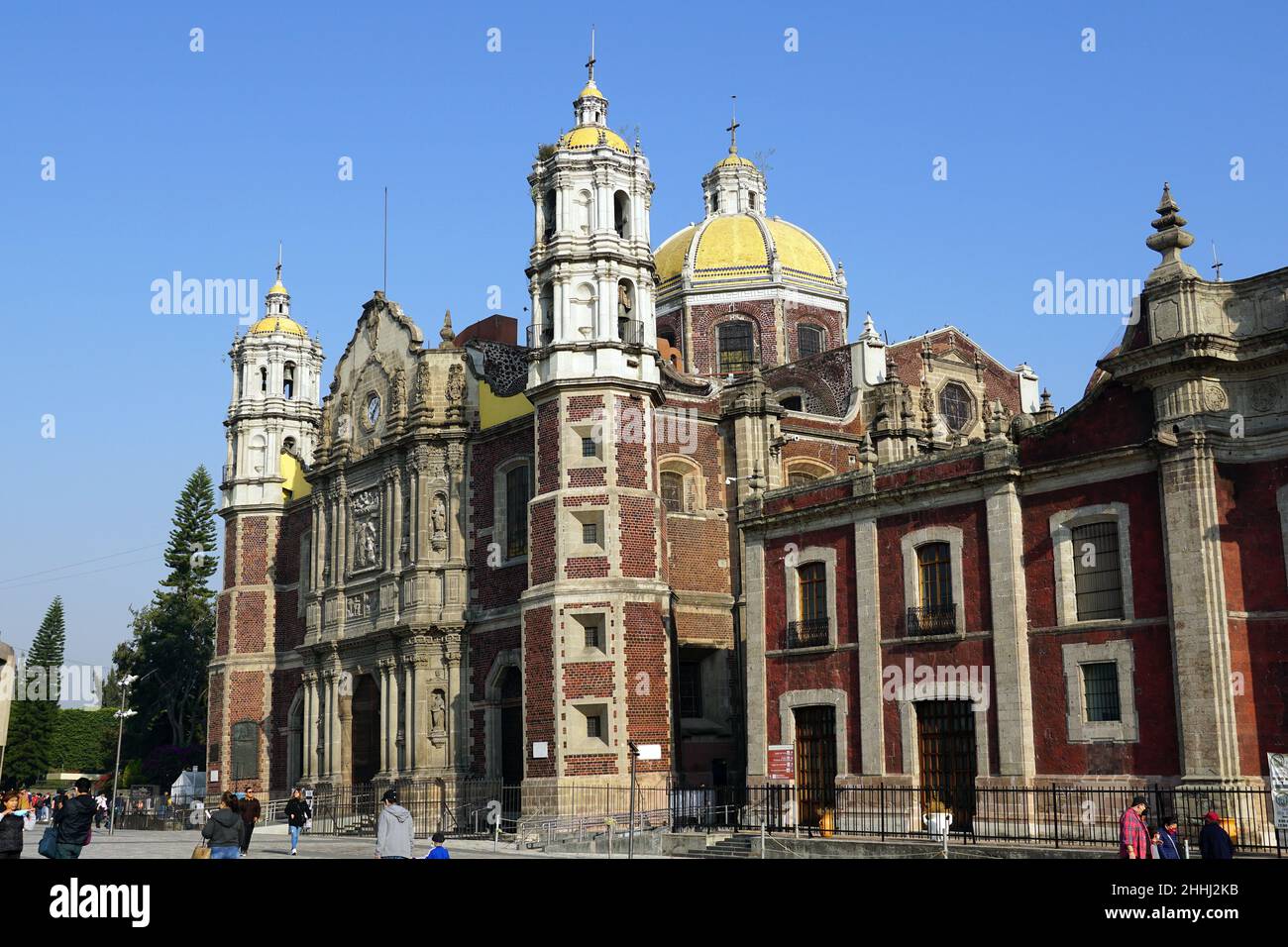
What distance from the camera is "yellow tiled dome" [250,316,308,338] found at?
2293 inches

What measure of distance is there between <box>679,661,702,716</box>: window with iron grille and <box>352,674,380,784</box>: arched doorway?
38.0 ft

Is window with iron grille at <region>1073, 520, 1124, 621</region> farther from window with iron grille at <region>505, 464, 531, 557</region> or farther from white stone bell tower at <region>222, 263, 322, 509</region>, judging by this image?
white stone bell tower at <region>222, 263, 322, 509</region>

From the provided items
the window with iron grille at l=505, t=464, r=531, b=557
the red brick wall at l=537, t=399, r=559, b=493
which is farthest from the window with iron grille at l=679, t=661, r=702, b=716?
the red brick wall at l=537, t=399, r=559, b=493

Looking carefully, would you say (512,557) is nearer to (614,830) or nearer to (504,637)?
(504,637)

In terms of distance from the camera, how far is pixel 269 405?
2258 inches

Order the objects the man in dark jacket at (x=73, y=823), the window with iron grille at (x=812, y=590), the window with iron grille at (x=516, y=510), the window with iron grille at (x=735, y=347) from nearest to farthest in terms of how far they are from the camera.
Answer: the man in dark jacket at (x=73, y=823)
the window with iron grille at (x=812, y=590)
the window with iron grille at (x=516, y=510)
the window with iron grille at (x=735, y=347)

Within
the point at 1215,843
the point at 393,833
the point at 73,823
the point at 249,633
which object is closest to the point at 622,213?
the point at 249,633

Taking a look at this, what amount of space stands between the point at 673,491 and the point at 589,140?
10.8m

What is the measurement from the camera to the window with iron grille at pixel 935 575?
30.0 m

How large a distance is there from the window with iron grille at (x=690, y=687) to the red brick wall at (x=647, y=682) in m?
2.89

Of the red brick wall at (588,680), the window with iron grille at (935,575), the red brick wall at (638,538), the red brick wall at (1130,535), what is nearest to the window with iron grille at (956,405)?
the red brick wall at (638,538)

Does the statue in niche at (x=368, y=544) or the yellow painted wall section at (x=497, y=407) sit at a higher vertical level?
the yellow painted wall section at (x=497, y=407)

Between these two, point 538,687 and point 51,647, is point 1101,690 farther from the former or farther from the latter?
point 51,647

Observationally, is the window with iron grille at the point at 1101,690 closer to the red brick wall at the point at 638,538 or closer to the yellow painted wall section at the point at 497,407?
the red brick wall at the point at 638,538
